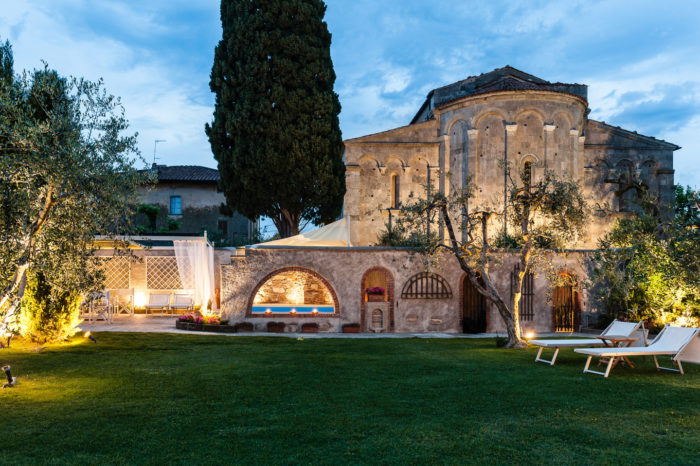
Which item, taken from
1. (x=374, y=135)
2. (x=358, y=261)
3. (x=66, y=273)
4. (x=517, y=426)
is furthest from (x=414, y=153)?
(x=517, y=426)

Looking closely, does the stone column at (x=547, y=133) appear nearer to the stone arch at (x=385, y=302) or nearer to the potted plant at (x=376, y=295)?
the stone arch at (x=385, y=302)

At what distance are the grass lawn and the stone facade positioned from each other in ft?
47.6

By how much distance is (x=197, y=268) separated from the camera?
17.9 metres

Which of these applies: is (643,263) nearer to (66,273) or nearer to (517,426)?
(517,426)

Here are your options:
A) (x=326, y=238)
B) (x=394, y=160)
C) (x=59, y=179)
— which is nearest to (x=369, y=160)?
(x=394, y=160)

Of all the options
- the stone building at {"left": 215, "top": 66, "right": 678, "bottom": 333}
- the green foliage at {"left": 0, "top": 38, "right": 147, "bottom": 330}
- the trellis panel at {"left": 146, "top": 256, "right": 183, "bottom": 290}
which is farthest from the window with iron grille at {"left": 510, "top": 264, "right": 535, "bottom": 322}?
the trellis panel at {"left": 146, "top": 256, "right": 183, "bottom": 290}

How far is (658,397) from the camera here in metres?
7.70

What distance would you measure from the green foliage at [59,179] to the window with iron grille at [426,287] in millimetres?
8807

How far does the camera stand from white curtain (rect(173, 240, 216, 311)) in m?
17.8

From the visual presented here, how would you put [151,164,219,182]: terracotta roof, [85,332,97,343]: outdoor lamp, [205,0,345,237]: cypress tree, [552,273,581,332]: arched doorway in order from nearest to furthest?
1. [85,332,97,343]: outdoor lamp
2. [552,273,581,332]: arched doorway
3. [205,0,345,237]: cypress tree
4. [151,164,219,182]: terracotta roof

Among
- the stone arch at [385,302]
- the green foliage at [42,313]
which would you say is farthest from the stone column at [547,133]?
the green foliage at [42,313]

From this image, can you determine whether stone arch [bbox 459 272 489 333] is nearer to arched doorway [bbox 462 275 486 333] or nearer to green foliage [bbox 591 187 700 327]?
arched doorway [bbox 462 275 486 333]

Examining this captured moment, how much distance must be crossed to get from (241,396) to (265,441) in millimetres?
2090

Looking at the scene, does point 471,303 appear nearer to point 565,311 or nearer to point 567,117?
point 565,311
